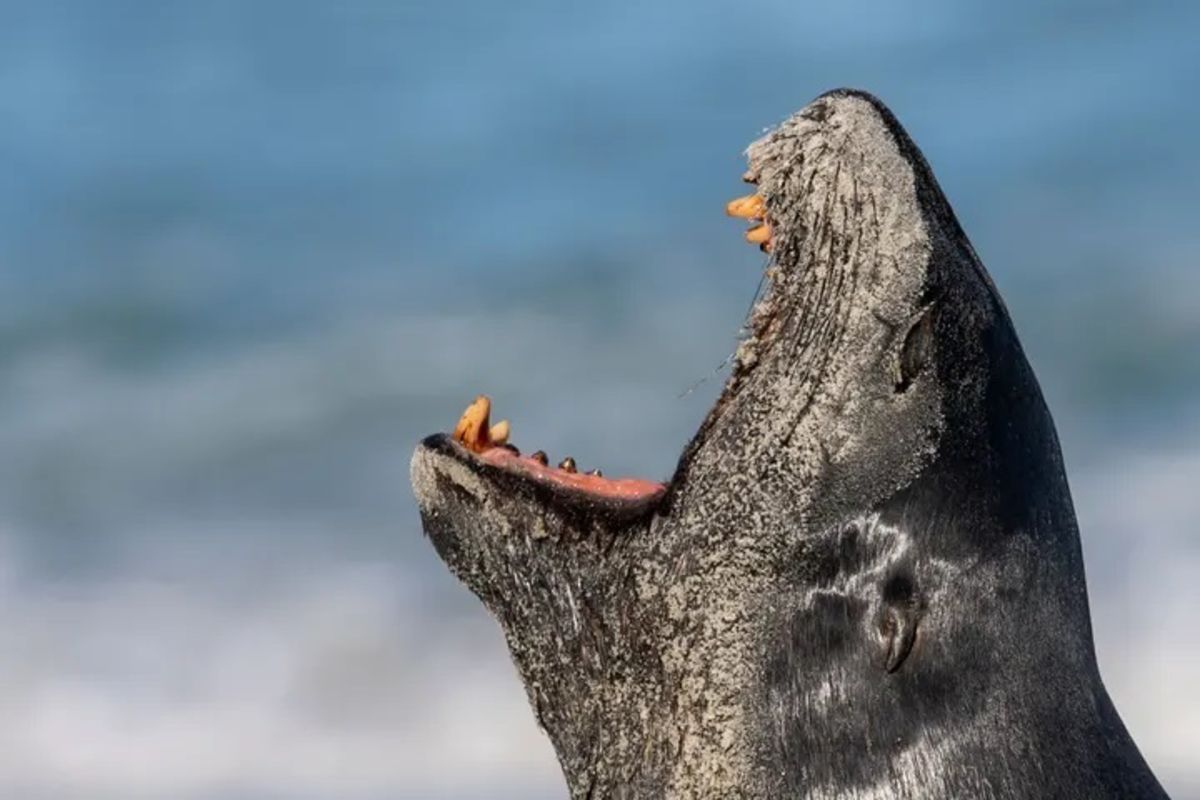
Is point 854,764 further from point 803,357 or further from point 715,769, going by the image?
point 803,357

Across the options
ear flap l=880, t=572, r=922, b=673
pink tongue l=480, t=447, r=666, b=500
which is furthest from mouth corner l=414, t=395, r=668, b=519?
ear flap l=880, t=572, r=922, b=673

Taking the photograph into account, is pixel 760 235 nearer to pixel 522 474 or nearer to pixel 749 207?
pixel 749 207

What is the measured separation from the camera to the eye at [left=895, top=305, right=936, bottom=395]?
9.40 m

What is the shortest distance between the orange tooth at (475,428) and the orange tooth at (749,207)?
142 centimetres

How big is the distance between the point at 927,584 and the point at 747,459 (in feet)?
2.98

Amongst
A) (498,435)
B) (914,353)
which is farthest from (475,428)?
(914,353)

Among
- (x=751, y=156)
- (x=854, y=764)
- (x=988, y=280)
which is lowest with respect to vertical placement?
(x=854, y=764)

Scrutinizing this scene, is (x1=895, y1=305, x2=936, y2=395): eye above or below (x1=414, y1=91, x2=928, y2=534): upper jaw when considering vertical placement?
below

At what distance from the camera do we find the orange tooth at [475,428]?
1042 cm

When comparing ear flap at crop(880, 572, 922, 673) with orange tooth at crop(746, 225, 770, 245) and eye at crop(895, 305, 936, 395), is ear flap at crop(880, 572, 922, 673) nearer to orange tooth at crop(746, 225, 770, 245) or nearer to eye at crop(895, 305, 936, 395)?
eye at crop(895, 305, 936, 395)

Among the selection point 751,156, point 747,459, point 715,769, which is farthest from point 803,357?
point 715,769

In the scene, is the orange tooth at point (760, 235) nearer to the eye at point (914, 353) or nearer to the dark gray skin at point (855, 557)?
the dark gray skin at point (855, 557)

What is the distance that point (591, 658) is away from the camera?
10078mm

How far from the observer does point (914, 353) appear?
9.41 meters
